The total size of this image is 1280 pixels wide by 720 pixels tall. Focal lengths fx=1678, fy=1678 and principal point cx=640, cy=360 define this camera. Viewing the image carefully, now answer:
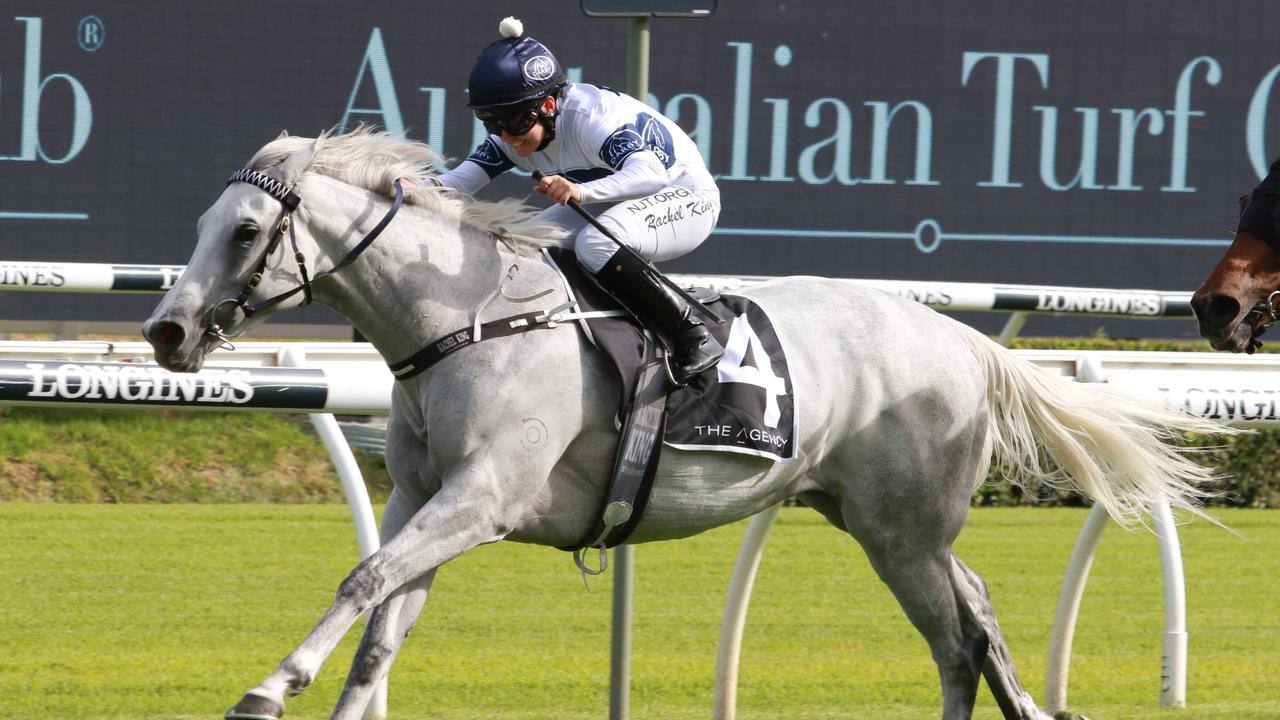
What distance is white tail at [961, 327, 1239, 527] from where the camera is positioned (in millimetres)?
4223

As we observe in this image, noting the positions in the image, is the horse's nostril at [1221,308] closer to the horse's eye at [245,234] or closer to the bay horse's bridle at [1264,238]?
the bay horse's bridle at [1264,238]

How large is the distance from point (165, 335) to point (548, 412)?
30.1 inches

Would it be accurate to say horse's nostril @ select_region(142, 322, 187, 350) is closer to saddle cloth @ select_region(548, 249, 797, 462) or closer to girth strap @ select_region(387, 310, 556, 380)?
girth strap @ select_region(387, 310, 556, 380)

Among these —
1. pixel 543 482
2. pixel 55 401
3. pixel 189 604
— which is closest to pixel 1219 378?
pixel 543 482

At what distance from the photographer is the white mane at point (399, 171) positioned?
3.45 metres

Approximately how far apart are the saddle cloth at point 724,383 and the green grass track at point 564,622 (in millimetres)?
1235

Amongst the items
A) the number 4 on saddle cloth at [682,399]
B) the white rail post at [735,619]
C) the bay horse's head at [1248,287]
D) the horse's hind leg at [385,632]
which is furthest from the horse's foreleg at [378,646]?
the bay horse's head at [1248,287]

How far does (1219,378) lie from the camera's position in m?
4.67

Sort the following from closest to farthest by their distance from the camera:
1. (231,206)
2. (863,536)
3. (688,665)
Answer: (231,206) → (863,536) → (688,665)

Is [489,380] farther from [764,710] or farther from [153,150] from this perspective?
[153,150]

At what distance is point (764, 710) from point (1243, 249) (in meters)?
1.94

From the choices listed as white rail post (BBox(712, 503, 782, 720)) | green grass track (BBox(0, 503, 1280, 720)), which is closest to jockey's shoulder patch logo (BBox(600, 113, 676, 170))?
white rail post (BBox(712, 503, 782, 720))

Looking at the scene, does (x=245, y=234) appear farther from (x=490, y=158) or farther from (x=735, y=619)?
(x=735, y=619)

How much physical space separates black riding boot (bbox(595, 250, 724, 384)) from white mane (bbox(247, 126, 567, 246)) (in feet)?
0.76
